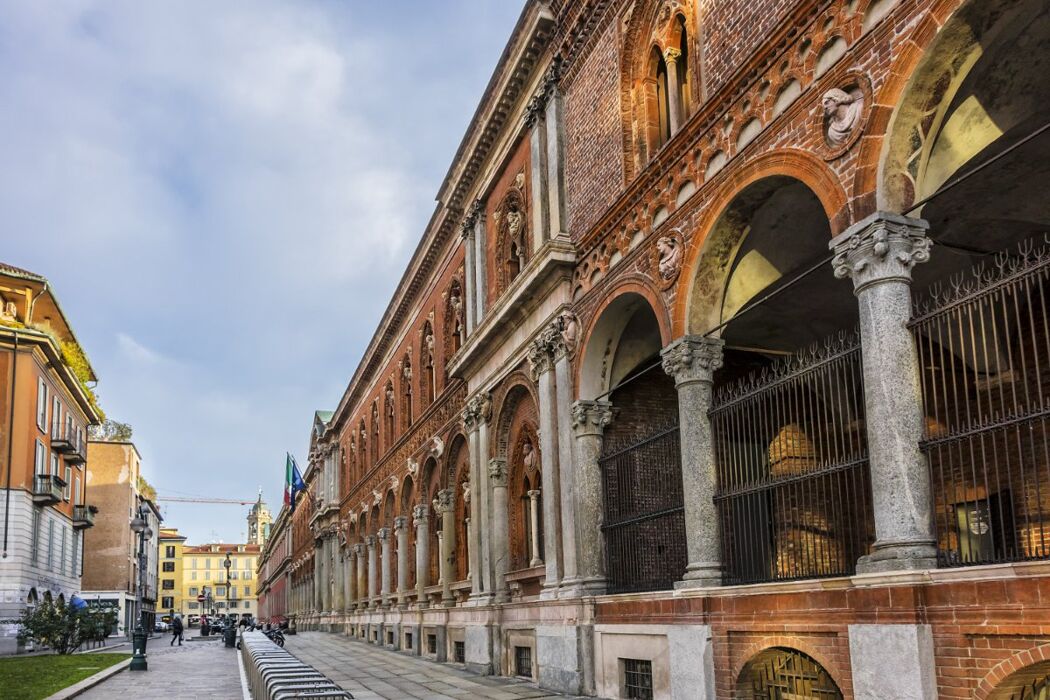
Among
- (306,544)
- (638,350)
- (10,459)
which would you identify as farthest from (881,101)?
(306,544)

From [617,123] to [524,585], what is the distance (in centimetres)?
863

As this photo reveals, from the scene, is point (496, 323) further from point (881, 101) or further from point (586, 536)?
point (881, 101)

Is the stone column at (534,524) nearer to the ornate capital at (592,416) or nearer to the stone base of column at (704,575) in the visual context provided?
the ornate capital at (592,416)

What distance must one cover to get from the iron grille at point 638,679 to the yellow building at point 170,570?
131 metres

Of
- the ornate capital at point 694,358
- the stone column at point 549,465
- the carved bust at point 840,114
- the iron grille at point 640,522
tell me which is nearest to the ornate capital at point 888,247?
the carved bust at point 840,114

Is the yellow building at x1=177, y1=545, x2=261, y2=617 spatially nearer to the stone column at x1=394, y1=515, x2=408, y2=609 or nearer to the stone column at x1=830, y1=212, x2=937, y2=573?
the stone column at x1=394, y1=515, x2=408, y2=609

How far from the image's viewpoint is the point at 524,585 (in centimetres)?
1855

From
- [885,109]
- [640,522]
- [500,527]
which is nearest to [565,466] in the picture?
[640,522]

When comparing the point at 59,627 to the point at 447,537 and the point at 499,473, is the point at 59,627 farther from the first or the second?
the point at 499,473

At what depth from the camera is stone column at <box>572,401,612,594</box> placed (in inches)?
591

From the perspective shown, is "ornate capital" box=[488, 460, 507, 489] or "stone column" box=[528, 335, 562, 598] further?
"ornate capital" box=[488, 460, 507, 489]

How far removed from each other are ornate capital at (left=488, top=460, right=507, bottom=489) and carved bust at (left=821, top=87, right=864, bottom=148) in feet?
38.4

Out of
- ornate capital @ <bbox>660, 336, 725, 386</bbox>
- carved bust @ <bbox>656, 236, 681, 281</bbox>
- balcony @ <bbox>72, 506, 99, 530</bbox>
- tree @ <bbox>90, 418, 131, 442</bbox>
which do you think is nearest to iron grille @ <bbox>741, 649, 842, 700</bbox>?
ornate capital @ <bbox>660, 336, 725, 386</bbox>

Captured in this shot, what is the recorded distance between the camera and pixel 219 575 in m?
157
